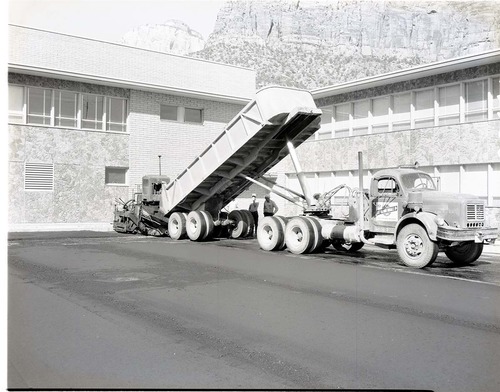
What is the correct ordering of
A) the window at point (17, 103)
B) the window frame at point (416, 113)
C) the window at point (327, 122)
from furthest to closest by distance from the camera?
the window at point (327, 122) < the window at point (17, 103) < the window frame at point (416, 113)

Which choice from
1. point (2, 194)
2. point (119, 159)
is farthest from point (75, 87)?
point (2, 194)

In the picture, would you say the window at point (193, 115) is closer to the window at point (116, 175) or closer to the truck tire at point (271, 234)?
the window at point (116, 175)

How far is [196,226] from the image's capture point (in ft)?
55.1

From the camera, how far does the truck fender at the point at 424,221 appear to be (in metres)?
10.7

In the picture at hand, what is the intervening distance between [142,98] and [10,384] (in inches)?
892

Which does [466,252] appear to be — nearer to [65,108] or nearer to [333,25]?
[333,25]

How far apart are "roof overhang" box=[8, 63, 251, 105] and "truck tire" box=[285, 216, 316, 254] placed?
42.0ft

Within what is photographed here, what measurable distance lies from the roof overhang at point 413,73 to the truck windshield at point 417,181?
6.39 metres

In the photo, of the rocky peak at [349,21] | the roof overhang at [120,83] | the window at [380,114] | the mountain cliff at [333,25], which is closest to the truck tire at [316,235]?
the mountain cliff at [333,25]

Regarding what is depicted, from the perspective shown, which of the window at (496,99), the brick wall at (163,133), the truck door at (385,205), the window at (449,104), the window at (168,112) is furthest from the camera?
the window at (168,112)

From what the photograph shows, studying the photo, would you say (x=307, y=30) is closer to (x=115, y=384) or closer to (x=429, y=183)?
(x=115, y=384)

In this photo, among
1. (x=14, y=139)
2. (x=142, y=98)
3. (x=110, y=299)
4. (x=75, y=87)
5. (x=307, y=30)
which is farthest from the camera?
(x=142, y=98)

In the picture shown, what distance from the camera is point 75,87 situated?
934 inches

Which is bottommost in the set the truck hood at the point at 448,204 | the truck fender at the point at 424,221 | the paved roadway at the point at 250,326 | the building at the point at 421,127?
the paved roadway at the point at 250,326
